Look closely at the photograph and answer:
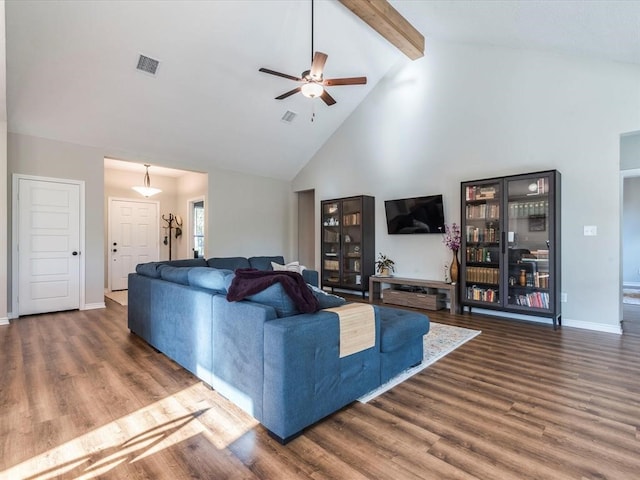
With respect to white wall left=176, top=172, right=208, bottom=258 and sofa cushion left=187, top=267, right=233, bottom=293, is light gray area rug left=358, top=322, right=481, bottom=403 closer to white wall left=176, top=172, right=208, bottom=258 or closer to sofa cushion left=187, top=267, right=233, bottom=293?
sofa cushion left=187, top=267, right=233, bottom=293

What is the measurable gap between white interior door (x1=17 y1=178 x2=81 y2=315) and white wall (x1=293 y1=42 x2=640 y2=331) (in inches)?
192

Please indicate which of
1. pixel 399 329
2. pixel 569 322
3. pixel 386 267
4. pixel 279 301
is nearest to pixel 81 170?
pixel 279 301

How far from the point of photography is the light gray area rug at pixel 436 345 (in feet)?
8.30

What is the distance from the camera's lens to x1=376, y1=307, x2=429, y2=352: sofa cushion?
249 cm

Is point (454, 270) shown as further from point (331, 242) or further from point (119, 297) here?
point (119, 297)

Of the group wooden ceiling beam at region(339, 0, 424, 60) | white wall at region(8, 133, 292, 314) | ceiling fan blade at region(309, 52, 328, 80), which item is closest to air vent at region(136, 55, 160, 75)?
white wall at region(8, 133, 292, 314)

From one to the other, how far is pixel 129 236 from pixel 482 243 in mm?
7412

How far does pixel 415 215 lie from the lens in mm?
5648

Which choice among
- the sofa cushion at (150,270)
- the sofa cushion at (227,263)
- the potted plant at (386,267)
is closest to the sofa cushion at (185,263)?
the sofa cushion at (227,263)

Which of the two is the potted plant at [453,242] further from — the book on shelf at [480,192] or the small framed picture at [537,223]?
the small framed picture at [537,223]

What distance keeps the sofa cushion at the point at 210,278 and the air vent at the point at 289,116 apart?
4.05 m

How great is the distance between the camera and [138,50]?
4086mm

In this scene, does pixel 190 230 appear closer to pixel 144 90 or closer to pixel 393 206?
pixel 144 90

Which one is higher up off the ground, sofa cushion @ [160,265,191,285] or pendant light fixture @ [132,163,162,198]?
pendant light fixture @ [132,163,162,198]
